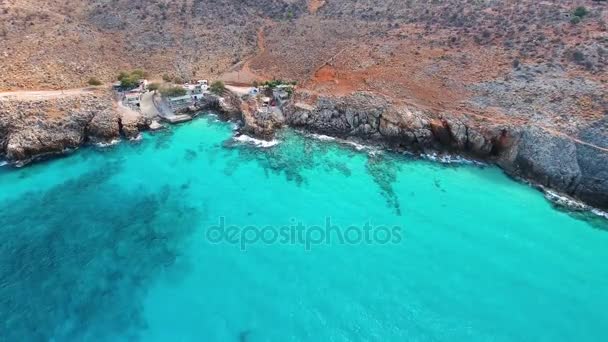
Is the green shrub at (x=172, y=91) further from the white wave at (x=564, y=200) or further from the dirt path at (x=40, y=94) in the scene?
the white wave at (x=564, y=200)

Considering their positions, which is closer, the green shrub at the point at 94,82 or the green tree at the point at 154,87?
the green shrub at the point at 94,82

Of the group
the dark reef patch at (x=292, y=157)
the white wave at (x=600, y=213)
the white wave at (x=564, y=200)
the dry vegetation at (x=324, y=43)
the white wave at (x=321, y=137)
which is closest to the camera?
the white wave at (x=600, y=213)

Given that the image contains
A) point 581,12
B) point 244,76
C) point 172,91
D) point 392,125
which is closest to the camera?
point 392,125

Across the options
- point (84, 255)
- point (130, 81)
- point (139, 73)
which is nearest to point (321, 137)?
point (130, 81)

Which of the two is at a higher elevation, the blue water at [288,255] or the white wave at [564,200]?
the white wave at [564,200]

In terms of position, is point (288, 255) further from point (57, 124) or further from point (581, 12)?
point (581, 12)

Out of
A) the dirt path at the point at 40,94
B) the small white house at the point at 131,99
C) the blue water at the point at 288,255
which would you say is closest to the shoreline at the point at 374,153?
the blue water at the point at 288,255
